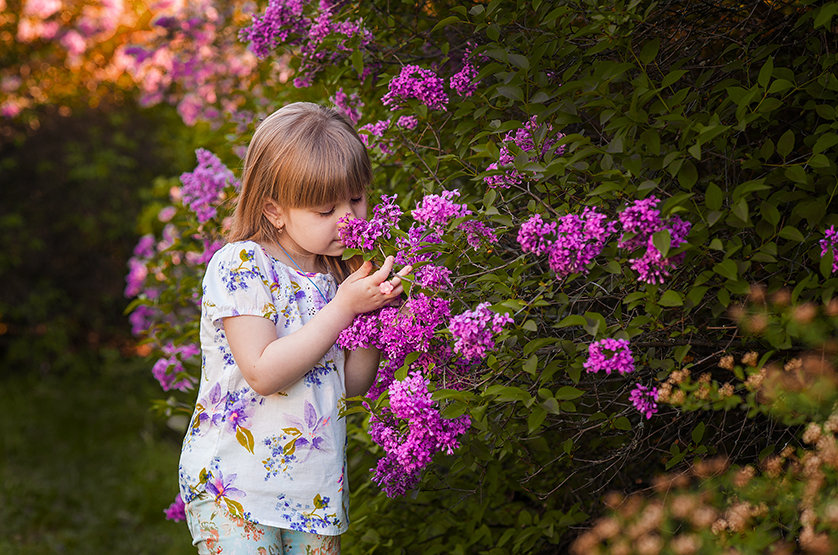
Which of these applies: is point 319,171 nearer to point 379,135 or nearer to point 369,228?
point 369,228

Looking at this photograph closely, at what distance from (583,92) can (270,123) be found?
89cm

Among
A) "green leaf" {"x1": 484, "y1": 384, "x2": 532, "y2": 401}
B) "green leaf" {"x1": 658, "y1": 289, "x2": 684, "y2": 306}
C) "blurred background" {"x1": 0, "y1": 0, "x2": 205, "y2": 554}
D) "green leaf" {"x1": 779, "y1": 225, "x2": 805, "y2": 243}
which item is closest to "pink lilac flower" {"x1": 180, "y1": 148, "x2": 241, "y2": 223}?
"green leaf" {"x1": 484, "y1": 384, "x2": 532, "y2": 401}

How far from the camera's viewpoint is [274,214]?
2.27m

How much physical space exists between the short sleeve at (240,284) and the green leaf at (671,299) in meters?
0.97

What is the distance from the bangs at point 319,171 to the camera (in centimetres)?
213

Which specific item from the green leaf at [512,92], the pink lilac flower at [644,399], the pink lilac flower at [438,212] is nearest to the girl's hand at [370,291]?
the pink lilac flower at [438,212]

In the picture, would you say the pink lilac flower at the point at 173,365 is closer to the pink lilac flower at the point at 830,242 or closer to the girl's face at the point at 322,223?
the girl's face at the point at 322,223

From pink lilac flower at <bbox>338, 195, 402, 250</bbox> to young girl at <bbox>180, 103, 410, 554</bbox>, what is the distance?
0.23 feet

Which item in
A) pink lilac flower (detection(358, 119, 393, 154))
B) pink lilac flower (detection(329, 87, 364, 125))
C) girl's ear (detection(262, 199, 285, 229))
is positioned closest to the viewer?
girl's ear (detection(262, 199, 285, 229))

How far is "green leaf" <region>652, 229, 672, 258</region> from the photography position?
157cm

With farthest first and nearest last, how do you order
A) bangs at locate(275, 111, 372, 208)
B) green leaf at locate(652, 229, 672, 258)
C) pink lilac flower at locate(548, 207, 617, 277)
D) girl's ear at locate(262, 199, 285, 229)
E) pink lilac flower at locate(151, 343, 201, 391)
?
pink lilac flower at locate(151, 343, 201, 391) < girl's ear at locate(262, 199, 285, 229) < bangs at locate(275, 111, 372, 208) < pink lilac flower at locate(548, 207, 617, 277) < green leaf at locate(652, 229, 672, 258)

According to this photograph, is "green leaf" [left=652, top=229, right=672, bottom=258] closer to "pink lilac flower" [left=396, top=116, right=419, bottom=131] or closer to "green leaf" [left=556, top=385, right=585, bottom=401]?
"green leaf" [left=556, top=385, right=585, bottom=401]

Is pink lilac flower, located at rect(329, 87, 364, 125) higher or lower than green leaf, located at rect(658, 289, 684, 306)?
higher

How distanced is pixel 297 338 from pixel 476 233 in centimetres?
52
